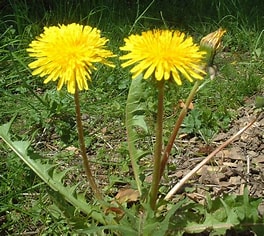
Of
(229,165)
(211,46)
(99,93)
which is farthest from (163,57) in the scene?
(99,93)

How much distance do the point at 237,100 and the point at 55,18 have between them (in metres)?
1.31

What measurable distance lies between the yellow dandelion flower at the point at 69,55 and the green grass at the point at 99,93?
676 millimetres

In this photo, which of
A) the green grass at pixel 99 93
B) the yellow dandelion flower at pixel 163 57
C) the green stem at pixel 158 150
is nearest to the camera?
the yellow dandelion flower at pixel 163 57

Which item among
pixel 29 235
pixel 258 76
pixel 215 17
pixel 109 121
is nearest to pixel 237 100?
pixel 258 76

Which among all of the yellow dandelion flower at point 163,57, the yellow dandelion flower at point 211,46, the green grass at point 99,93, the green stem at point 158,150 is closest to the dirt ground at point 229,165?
the green grass at point 99,93

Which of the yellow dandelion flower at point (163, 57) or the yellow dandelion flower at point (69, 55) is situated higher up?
the yellow dandelion flower at point (163, 57)

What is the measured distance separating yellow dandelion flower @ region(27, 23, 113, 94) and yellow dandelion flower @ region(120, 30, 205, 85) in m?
0.10

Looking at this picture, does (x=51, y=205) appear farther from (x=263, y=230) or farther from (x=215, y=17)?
(x=215, y=17)

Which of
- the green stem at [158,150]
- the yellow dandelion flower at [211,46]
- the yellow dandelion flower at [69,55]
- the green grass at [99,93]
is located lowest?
the green grass at [99,93]

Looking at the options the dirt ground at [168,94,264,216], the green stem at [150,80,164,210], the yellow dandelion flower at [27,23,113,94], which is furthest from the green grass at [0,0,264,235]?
the yellow dandelion flower at [27,23,113,94]

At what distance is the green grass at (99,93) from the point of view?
7.39 ft

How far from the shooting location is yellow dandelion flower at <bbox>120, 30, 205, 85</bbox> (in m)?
1.54

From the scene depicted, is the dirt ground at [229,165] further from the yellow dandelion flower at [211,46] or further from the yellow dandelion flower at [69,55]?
the yellow dandelion flower at [69,55]

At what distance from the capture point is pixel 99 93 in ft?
9.62
